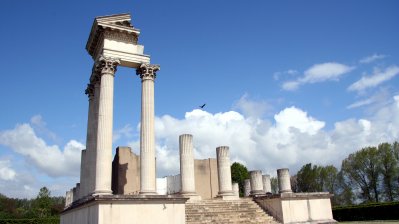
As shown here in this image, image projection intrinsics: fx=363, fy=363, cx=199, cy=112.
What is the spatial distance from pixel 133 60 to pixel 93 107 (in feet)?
14.5

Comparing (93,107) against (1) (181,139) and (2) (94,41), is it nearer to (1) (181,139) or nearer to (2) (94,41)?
(2) (94,41)

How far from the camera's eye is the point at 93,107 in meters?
21.9

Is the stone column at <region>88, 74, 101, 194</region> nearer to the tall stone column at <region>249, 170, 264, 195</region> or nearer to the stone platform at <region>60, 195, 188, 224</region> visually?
the stone platform at <region>60, 195, 188, 224</region>

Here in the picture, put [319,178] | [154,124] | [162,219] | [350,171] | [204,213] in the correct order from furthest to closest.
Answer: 1. [319,178]
2. [350,171]
3. [204,213]
4. [154,124]
5. [162,219]

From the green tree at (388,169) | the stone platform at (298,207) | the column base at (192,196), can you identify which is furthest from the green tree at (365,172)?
the column base at (192,196)

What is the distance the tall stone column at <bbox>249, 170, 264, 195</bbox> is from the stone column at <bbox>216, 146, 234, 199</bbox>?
1861 mm

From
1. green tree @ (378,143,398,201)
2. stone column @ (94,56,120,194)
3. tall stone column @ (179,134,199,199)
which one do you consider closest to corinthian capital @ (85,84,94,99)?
stone column @ (94,56,120,194)

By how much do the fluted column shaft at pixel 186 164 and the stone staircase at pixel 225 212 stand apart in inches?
72.0

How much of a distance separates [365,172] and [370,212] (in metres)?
19.0

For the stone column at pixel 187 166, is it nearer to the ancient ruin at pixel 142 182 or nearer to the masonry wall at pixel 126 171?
the ancient ruin at pixel 142 182

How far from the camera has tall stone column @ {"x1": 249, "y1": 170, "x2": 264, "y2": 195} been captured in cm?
2634

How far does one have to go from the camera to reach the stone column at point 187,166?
2369 centimetres

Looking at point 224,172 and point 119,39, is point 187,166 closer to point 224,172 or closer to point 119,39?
point 224,172

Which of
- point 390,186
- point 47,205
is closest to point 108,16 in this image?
point 390,186
